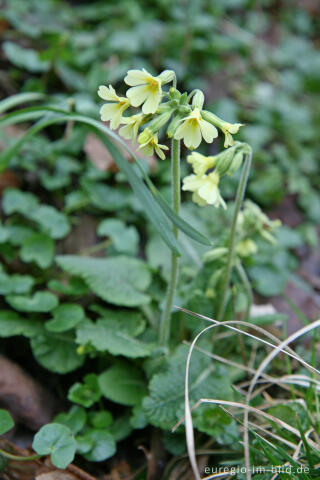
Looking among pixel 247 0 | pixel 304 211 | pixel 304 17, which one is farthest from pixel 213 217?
pixel 304 17

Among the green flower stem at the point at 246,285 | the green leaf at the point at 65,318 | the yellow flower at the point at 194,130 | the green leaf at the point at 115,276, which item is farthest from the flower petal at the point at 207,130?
the green leaf at the point at 65,318

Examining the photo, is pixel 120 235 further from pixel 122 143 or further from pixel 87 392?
pixel 87 392

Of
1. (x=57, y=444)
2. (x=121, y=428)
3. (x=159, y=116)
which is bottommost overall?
(x=121, y=428)

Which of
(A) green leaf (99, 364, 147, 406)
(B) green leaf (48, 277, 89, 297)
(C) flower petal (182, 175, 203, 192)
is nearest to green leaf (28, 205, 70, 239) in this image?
(B) green leaf (48, 277, 89, 297)

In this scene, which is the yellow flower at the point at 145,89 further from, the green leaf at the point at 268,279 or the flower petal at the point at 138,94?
the green leaf at the point at 268,279

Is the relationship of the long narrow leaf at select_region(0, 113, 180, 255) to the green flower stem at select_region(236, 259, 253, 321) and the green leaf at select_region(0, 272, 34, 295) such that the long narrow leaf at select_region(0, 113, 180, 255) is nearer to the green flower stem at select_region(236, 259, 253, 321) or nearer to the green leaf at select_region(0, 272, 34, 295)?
the green flower stem at select_region(236, 259, 253, 321)

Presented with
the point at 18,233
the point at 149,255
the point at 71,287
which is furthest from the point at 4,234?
the point at 149,255
